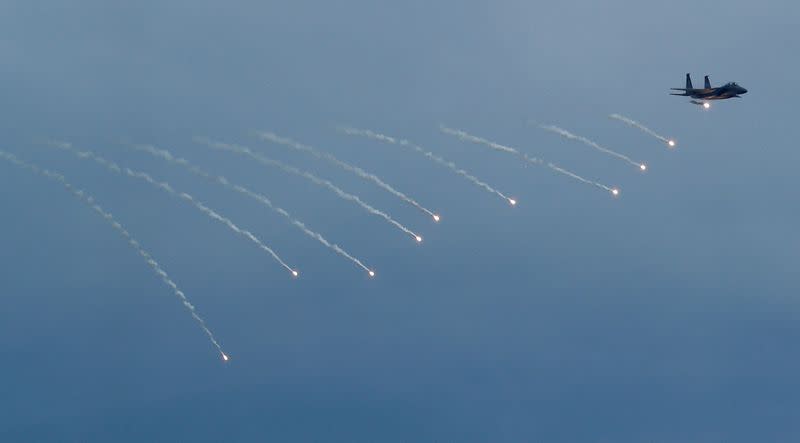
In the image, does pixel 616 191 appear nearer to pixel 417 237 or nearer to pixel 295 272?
pixel 417 237

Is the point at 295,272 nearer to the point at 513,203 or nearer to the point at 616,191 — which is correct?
the point at 513,203

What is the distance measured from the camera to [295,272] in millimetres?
189875

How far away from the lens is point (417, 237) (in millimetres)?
195500

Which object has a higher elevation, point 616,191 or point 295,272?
point 616,191

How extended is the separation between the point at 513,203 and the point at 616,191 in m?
12.5

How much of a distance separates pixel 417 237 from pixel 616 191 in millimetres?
23494

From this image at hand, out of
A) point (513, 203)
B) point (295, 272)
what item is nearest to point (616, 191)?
point (513, 203)

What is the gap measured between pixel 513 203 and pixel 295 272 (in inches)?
1018

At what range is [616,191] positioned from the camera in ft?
643

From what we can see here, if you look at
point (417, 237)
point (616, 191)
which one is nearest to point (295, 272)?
point (417, 237)

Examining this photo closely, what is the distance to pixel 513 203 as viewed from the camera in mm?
192875

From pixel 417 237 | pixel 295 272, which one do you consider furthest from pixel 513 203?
pixel 295 272

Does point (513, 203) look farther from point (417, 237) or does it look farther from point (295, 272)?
point (295, 272)

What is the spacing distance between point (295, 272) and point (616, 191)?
38.1 meters
